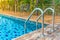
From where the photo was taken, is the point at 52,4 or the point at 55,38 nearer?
the point at 55,38

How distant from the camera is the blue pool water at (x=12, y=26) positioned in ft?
26.6

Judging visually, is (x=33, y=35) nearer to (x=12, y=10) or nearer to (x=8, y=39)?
(x=8, y=39)

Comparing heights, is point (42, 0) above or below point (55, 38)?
above

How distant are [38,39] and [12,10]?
9128mm

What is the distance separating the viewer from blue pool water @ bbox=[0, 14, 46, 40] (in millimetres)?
8098

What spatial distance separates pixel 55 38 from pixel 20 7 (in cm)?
807

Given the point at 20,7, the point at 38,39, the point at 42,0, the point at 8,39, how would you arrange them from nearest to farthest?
1. the point at 38,39
2. the point at 8,39
3. the point at 42,0
4. the point at 20,7

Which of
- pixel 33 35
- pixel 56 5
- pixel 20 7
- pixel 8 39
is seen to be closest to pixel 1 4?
pixel 20 7

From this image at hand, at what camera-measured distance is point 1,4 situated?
15242mm

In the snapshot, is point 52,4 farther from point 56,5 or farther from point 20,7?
point 20,7

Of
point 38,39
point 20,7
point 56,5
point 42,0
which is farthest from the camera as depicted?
point 20,7

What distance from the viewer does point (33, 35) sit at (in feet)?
20.9

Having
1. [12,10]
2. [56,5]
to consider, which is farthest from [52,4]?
[12,10]

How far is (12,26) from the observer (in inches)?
389
